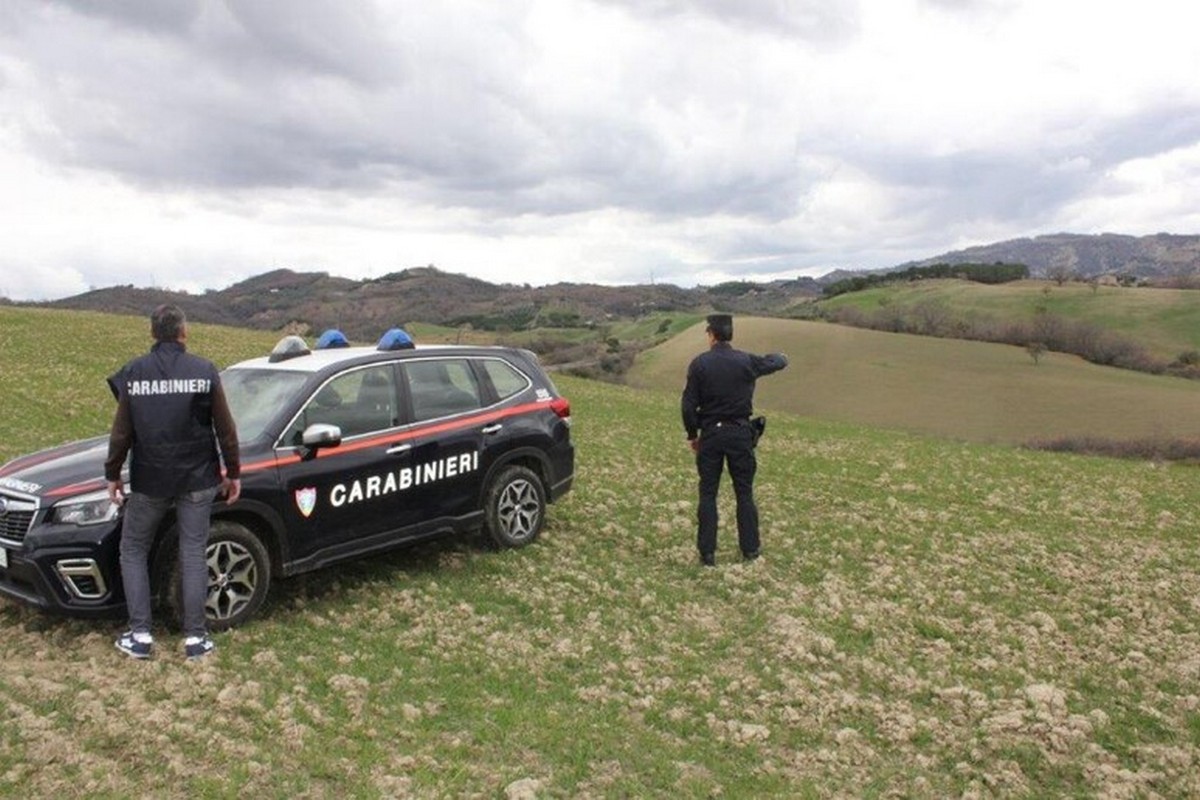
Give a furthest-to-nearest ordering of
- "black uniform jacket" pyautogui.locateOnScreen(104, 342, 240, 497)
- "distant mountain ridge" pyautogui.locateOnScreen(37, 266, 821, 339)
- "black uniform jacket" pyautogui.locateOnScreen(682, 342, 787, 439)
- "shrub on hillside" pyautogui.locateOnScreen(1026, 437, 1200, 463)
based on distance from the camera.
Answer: "distant mountain ridge" pyautogui.locateOnScreen(37, 266, 821, 339)
"shrub on hillside" pyautogui.locateOnScreen(1026, 437, 1200, 463)
"black uniform jacket" pyautogui.locateOnScreen(682, 342, 787, 439)
"black uniform jacket" pyautogui.locateOnScreen(104, 342, 240, 497)

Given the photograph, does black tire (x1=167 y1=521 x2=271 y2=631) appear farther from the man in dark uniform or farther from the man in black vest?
the man in dark uniform

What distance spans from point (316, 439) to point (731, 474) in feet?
12.5

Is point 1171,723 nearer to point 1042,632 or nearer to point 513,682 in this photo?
point 1042,632

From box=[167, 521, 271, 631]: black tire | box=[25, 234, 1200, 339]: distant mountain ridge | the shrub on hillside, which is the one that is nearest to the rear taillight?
box=[167, 521, 271, 631]: black tire

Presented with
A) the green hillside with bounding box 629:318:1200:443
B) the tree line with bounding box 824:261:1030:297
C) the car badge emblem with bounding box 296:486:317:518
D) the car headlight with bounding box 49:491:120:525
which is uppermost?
the tree line with bounding box 824:261:1030:297

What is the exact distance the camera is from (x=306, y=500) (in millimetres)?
6199

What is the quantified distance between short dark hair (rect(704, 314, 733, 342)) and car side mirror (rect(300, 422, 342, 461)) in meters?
3.52

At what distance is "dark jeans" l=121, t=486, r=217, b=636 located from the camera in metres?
5.25

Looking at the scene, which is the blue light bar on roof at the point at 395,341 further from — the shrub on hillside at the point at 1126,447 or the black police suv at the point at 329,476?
the shrub on hillside at the point at 1126,447

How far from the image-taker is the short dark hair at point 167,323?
5.27m

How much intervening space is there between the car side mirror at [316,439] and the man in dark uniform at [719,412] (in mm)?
3156

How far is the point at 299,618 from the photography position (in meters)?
6.16

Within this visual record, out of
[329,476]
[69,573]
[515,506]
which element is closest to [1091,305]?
[515,506]

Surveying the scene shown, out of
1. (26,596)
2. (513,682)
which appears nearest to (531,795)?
(513,682)
